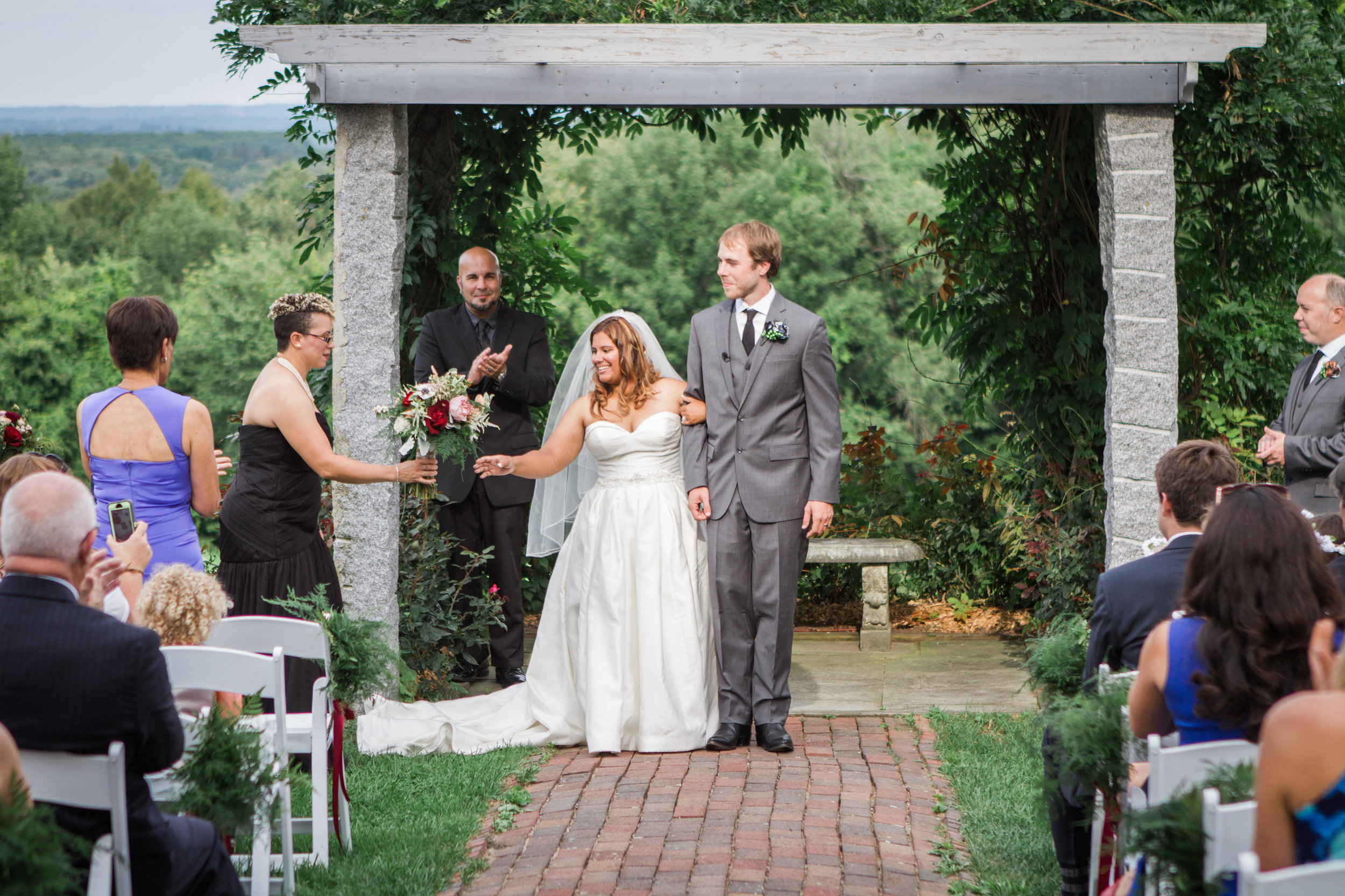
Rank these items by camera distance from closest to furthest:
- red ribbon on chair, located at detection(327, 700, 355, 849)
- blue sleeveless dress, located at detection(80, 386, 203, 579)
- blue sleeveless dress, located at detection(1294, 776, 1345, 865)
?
blue sleeveless dress, located at detection(1294, 776, 1345, 865)
red ribbon on chair, located at detection(327, 700, 355, 849)
blue sleeveless dress, located at detection(80, 386, 203, 579)

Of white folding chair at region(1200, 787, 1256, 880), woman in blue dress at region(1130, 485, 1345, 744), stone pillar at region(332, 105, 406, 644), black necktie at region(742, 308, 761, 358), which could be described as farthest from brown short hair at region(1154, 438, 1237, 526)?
stone pillar at region(332, 105, 406, 644)

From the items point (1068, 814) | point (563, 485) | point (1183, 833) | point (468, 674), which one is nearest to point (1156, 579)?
Result: point (1068, 814)

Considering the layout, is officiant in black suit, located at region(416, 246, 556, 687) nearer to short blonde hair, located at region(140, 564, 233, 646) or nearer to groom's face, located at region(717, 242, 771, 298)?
groom's face, located at region(717, 242, 771, 298)

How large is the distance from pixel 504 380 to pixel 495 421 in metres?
0.23

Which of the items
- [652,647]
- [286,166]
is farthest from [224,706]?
[286,166]

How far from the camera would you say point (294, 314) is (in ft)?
15.5

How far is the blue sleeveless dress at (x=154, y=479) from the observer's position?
440 cm

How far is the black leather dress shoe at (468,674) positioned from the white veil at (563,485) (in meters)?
0.65

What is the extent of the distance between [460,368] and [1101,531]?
11.6 ft

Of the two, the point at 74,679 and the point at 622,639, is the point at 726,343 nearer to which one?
the point at 622,639

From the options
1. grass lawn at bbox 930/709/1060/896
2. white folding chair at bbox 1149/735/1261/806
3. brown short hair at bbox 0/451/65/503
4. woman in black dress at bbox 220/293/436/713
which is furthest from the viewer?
woman in black dress at bbox 220/293/436/713

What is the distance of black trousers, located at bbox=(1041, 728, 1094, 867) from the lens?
10.9 feet

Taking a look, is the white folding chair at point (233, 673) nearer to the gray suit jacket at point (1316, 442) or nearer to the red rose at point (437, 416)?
the red rose at point (437, 416)

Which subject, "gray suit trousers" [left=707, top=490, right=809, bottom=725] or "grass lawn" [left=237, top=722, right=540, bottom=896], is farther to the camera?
"gray suit trousers" [left=707, top=490, right=809, bottom=725]
